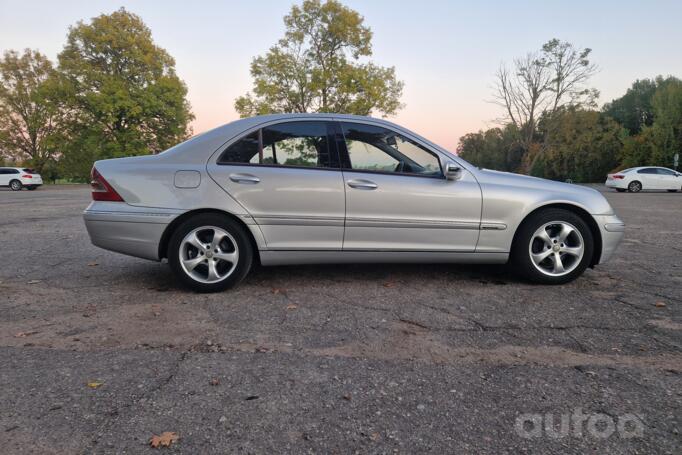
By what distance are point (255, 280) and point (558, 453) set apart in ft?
10.1

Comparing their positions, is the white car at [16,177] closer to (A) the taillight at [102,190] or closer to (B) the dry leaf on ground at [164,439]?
(A) the taillight at [102,190]

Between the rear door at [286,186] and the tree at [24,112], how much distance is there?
42.6 m

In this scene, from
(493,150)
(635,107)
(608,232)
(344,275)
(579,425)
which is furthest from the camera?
(493,150)

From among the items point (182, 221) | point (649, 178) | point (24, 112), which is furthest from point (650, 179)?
point (24, 112)

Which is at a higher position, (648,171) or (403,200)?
(648,171)

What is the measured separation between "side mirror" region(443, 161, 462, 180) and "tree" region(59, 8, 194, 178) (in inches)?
1444

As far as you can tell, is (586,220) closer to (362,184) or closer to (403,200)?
(403,200)

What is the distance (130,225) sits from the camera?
372 cm

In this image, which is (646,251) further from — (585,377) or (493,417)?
(493,417)

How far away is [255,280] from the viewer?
424 cm

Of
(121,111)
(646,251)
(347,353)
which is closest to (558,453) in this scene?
(347,353)

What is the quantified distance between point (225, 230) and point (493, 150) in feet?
253

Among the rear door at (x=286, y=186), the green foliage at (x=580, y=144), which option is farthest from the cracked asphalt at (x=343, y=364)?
the green foliage at (x=580, y=144)

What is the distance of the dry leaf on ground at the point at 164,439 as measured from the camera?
1705mm
